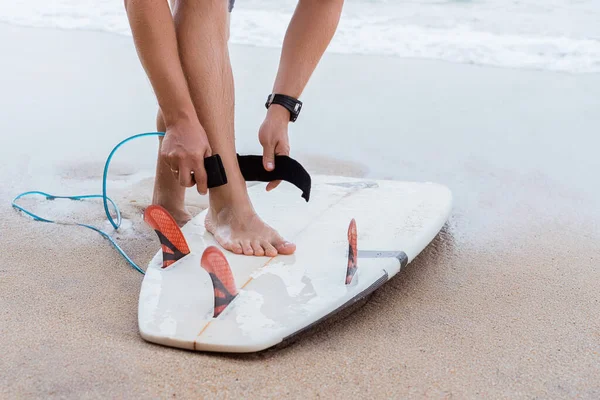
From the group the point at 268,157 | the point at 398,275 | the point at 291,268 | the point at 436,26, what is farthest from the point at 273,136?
the point at 436,26

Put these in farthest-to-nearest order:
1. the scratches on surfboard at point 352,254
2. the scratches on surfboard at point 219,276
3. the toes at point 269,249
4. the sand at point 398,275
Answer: the toes at point 269,249, the scratches on surfboard at point 352,254, the scratches on surfboard at point 219,276, the sand at point 398,275

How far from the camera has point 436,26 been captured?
5.81m

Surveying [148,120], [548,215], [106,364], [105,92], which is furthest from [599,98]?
[106,364]

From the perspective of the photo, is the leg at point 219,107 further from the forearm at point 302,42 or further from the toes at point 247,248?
the forearm at point 302,42

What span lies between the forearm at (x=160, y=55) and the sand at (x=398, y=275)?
44 centimetres

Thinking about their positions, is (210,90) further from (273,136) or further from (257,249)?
(257,249)

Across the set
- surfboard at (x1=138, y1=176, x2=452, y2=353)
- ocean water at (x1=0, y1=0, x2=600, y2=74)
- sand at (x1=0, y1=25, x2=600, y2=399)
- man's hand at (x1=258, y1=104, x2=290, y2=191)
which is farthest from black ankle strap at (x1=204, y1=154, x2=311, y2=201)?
ocean water at (x1=0, y1=0, x2=600, y2=74)

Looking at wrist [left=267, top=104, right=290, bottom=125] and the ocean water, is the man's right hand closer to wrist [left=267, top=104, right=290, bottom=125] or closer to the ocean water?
wrist [left=267, top=104, right=290, bottom=125]

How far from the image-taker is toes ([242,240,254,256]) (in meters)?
1.75

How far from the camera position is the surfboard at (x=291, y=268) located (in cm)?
142

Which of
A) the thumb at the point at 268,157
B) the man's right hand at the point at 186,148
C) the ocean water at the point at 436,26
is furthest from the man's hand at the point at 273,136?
the ocean water at the point at 436,26

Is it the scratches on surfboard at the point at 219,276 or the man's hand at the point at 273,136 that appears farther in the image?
the man's hand at the point at 273,136

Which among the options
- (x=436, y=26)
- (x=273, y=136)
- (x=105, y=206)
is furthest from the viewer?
(x=436, y=26)

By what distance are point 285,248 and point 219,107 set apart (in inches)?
15.8
